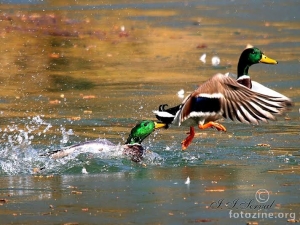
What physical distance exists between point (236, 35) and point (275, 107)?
A: 28.3ft

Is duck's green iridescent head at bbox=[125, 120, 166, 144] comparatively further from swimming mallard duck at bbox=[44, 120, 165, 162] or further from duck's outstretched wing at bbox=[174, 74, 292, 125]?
duck's outstretched wing at bbox=[174, 74, 292, 125]

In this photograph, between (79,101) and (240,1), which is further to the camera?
(240,1)

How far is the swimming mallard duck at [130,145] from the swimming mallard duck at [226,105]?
0.20 metres

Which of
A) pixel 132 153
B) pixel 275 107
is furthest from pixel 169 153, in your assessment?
pixel 275 107

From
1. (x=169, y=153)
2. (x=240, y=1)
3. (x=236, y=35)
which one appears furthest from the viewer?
(x=240, y=1)

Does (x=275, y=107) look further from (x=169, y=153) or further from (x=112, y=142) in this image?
(x=112, y=142)

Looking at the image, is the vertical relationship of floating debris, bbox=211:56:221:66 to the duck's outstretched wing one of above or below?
below

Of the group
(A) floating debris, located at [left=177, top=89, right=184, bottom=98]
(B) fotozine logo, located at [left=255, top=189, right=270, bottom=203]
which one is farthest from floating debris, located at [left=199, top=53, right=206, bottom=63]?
(B) fotozine logo, located at [left=255, top=189, right=270, bottom=203]

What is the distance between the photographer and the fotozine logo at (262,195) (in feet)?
27.1

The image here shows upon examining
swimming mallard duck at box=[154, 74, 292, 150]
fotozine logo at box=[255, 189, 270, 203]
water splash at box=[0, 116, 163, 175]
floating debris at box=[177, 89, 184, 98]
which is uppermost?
swimming mallard duck at box=[154, 74, 292, 150]

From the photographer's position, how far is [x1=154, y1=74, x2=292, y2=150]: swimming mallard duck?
10023mm

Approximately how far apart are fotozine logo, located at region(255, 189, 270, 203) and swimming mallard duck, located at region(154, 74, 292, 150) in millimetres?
1489

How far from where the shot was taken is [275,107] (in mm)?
9961

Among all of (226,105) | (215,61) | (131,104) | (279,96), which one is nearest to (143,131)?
(226,105)
